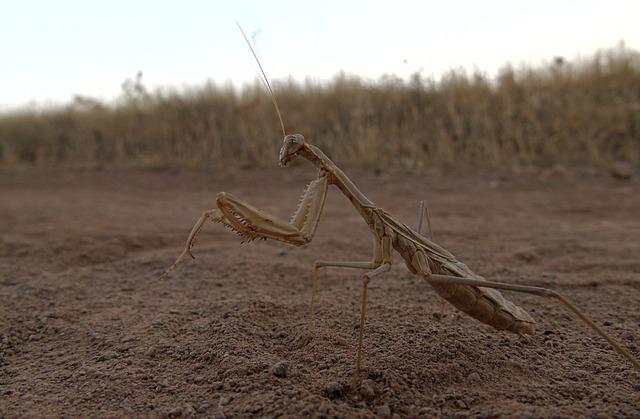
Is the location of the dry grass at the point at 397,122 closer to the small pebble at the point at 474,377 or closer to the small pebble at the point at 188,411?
the small pebble at the point at 474,377

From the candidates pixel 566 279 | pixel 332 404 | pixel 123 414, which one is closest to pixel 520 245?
pixel 566 279

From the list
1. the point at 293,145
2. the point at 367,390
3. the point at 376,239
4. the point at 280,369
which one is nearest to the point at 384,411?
the point at 367,390

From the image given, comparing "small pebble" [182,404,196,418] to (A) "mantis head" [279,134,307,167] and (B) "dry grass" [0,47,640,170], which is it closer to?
(A) "mantis head" [279,134,307,167]

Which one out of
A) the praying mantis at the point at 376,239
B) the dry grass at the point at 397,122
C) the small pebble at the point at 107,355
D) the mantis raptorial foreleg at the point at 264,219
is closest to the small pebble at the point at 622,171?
the dry grass at the point at 397,122

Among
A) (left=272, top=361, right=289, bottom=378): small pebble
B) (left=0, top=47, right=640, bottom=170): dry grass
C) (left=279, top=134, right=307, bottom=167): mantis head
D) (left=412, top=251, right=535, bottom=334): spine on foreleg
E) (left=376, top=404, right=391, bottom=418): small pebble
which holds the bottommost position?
(left=376, top=404, right=391, bottom=418): small pebble

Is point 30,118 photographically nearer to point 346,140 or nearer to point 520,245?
point 346,140

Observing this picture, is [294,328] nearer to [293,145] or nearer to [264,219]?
[264,219]

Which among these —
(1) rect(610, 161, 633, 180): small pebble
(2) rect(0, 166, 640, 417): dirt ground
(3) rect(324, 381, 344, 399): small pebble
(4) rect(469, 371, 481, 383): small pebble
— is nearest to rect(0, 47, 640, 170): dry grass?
(1) rect(610, 161, 633, 180): small pebble
